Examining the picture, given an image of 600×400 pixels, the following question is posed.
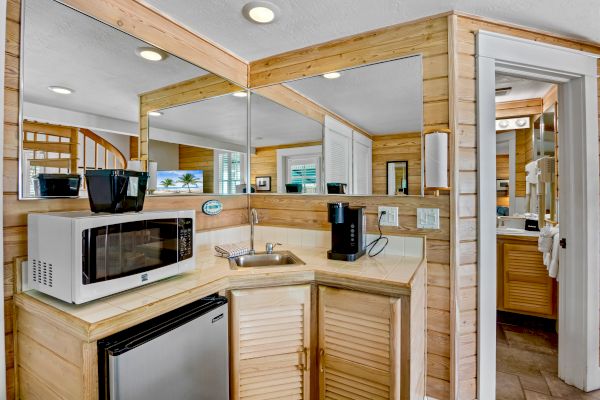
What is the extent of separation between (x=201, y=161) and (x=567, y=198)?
2.58 meters

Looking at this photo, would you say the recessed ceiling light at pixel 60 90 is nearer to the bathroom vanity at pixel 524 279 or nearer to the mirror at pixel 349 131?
the mirror at pixel 349 131

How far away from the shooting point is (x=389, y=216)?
1.96 m

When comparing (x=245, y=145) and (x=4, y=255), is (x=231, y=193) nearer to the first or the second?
→ (x=245, y=145)

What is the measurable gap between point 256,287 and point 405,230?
1015mm

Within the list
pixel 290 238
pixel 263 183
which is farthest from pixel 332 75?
pixel 290 238

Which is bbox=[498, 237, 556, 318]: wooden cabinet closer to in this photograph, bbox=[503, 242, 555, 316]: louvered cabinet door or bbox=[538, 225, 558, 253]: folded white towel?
bbox=[503, 242, 555, 316]: louvered cabinet door

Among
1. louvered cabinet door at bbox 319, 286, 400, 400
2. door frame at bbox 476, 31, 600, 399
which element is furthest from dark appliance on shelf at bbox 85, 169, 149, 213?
door frame at bbox 476, 31, 600, 399

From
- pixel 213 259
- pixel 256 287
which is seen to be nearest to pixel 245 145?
pixel 213 259

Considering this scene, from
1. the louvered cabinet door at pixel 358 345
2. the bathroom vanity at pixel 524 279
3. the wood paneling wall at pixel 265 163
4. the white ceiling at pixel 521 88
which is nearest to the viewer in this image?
the louvered cabinet door at pixel 358 345

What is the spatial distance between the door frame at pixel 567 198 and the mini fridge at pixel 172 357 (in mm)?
1520

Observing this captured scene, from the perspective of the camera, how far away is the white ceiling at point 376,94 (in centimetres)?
188

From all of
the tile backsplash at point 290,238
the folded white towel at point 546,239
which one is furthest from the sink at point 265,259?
the folded white towel at point 546,239

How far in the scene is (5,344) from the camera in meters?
1.23

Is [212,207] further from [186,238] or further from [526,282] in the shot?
[526,282]
